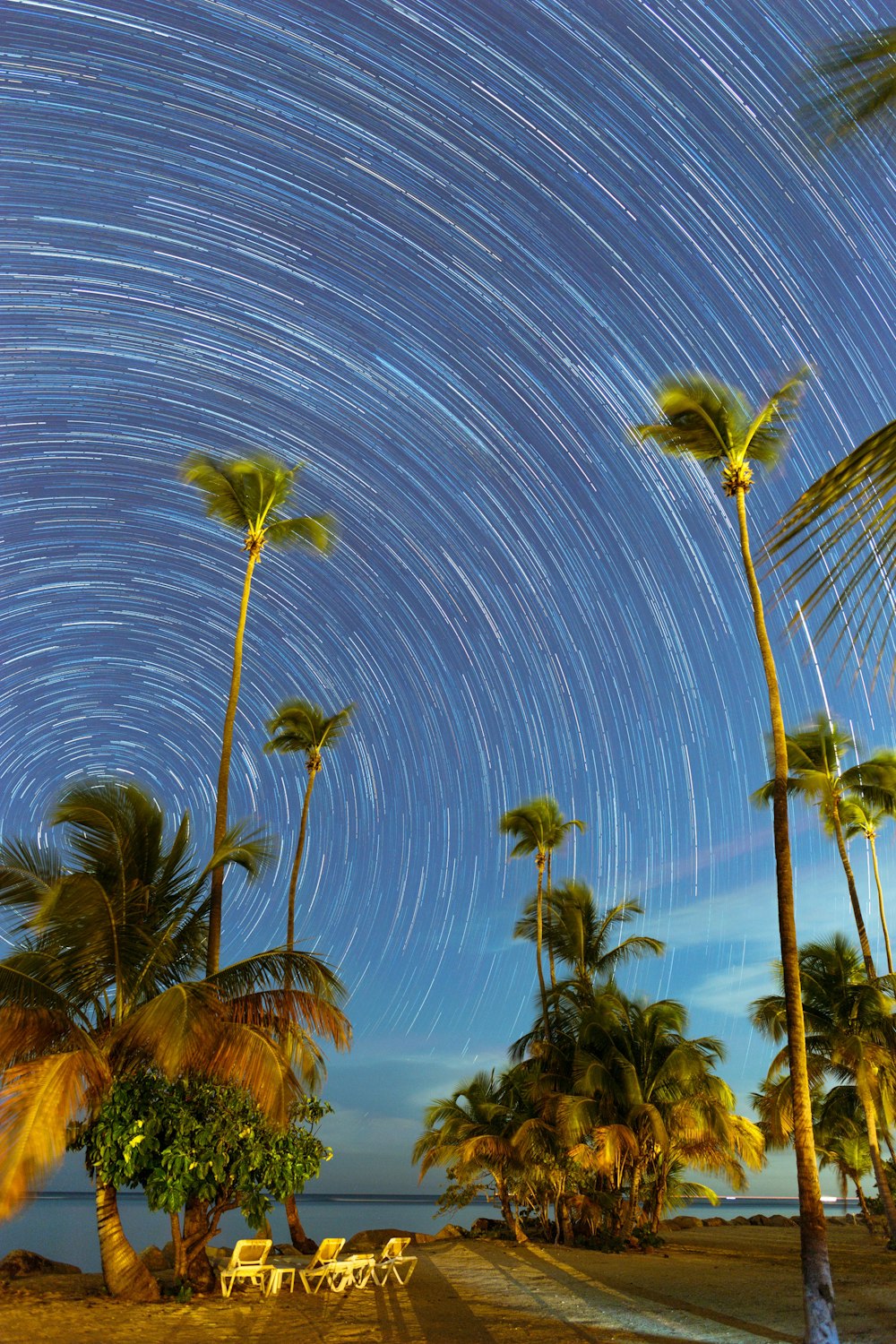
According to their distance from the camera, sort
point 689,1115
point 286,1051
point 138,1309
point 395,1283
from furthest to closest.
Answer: point 689,1115
point 395,1283
point 286,1051
point 138,1309

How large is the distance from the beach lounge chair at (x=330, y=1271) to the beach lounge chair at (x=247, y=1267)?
69cm

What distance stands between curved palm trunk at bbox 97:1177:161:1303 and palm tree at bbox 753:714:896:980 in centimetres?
1852

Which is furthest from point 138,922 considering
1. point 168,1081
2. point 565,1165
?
point 565,1165

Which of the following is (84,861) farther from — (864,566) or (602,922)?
(602,922)

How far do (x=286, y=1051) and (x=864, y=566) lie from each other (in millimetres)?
14033

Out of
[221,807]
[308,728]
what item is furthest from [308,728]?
[221,807]

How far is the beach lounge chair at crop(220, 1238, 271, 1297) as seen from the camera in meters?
14.5

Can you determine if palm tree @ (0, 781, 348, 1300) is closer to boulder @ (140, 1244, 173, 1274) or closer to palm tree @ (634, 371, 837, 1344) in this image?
boulder @ (140, 1244, 173, 1274)

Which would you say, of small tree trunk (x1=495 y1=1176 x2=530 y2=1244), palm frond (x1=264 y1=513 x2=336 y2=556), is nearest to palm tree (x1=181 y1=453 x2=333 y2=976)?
palm frond (x1=264 y1=513 x2=336 y2=556)

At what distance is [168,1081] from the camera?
44.5ft

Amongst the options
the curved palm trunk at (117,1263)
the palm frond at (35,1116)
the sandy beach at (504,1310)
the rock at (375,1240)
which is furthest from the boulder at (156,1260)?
the palm frond at (35,1116)

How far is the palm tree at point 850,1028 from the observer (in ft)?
72.9

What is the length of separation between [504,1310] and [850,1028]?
14.6 m

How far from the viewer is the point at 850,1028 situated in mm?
23984
